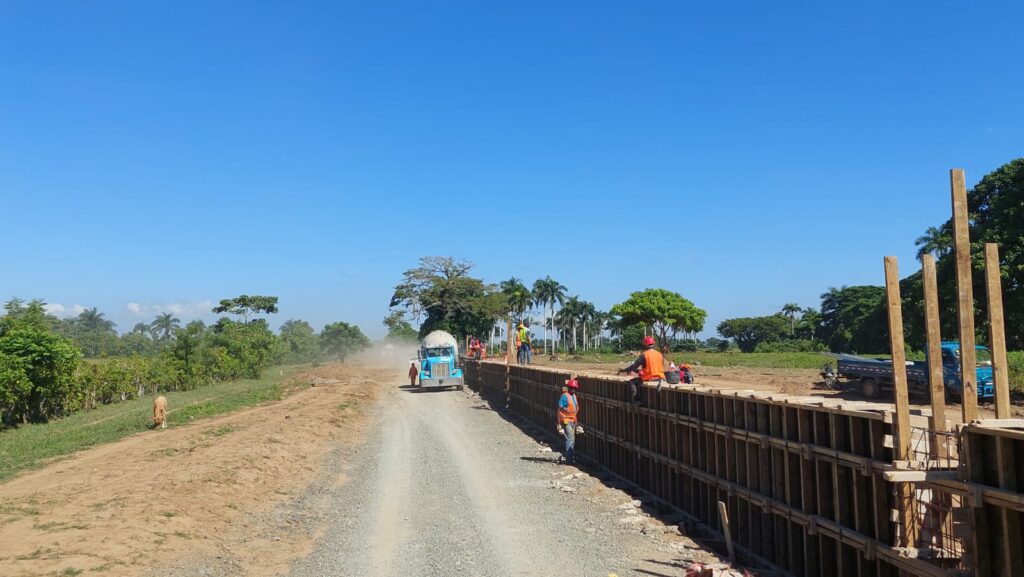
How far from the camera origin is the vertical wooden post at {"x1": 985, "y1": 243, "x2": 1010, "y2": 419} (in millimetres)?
6145

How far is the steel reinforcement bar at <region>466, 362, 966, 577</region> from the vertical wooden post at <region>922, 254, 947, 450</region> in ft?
1.39

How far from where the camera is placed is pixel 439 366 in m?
38.6

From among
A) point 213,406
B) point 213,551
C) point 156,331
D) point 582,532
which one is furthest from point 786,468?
point 156,331

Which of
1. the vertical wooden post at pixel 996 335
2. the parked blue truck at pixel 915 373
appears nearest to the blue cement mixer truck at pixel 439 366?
the parked blue truck at pixel 915 373

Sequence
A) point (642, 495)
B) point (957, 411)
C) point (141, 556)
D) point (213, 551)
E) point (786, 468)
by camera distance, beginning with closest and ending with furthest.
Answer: point (786, 468), point (141, 556), point (213, 551), point (642, 495), point (957, 411)

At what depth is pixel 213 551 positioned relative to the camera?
376 inches

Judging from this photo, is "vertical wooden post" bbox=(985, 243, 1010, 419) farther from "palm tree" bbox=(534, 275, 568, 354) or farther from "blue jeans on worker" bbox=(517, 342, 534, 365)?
"palm tree" bbox=(534, 275, 568, 354)

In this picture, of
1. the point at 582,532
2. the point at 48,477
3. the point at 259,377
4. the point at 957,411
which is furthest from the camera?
the point at 259,377

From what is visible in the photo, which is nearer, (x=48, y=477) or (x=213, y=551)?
(x=213, y=551)

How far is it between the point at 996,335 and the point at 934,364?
0.72 meters

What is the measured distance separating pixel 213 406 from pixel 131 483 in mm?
17787

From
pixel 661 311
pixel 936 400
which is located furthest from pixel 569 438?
pixel 661 311

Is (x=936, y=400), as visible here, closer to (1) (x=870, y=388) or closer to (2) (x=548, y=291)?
(1) (x=870, y=388)

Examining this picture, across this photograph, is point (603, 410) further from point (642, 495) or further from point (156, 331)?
point (156, 331)
